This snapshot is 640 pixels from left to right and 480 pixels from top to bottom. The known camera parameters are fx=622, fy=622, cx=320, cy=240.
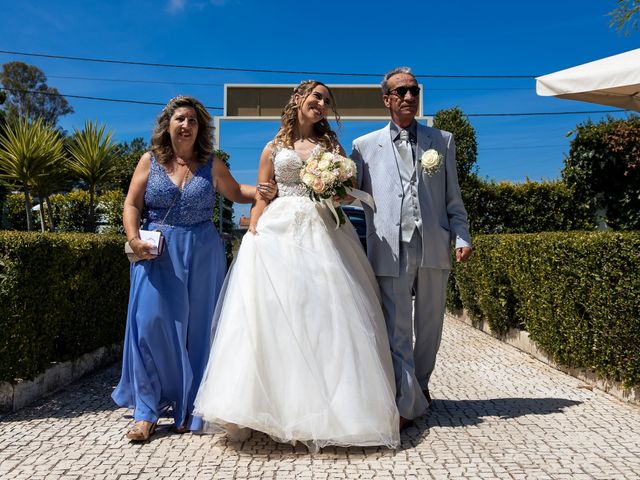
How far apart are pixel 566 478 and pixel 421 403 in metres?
1.13

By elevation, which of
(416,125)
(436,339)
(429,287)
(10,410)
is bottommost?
(10,410)

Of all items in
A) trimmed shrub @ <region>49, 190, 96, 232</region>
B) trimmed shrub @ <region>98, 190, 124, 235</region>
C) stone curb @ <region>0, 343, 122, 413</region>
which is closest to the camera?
stone curb @ <region>0, 343, 122, 413</region>

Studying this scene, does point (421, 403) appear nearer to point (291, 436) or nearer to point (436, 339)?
point (436, 339)

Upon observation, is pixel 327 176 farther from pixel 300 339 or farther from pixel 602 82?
pixel 602 82

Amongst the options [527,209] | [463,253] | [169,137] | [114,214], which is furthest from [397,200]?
[114,214]

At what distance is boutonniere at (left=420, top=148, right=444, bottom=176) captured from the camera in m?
3.94

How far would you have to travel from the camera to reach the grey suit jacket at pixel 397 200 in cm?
410

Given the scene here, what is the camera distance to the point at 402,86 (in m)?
4.13

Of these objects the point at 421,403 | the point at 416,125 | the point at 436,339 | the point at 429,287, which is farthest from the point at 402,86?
the point at 421,403

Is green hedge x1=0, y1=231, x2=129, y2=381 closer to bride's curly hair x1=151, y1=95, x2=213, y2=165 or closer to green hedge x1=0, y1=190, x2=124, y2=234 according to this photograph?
bride's curly hair x1=151, y1=95, x2=213, y2=165

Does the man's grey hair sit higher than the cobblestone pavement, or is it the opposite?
the man's grey hair

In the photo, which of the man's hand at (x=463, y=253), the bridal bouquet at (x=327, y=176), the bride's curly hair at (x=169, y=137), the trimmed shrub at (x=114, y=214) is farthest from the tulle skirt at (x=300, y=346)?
the trimmed shrub at (x=114, y=214)

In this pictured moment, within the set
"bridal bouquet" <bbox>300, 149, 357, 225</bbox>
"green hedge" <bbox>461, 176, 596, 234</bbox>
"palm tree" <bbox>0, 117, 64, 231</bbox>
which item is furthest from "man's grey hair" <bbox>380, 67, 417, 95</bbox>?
"palm tree" <bbox>0, 117, 64, 231</bbox>

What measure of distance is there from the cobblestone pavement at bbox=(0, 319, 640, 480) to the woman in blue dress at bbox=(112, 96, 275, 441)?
33 centimetres
